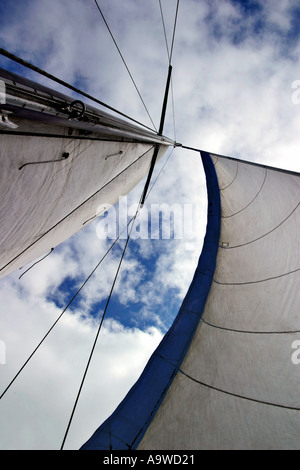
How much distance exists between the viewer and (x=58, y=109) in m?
2.42

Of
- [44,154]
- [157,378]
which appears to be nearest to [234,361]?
[157,378]

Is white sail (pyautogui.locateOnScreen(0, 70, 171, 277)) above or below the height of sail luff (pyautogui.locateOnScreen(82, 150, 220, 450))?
above

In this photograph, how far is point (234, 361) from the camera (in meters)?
2.13

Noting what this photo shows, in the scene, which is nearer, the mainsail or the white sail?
the mainsail

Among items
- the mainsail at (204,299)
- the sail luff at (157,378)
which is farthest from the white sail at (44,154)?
the sail luff at (157,378)

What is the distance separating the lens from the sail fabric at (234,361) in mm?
1675

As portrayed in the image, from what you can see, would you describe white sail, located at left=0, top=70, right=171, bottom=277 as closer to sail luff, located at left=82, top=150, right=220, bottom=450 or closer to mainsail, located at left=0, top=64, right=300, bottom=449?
mainsail, located at left=0, top=64, right=300, bottom=449

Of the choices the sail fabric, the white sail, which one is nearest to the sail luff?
the sail fabric

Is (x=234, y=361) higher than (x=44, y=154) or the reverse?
the reverse

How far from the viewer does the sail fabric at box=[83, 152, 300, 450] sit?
1675mm

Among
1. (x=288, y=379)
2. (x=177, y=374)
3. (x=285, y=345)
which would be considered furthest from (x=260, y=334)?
(x=177, y=374)

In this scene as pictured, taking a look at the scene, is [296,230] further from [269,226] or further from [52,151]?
[52,151]

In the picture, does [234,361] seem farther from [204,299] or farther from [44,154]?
[44,154]
